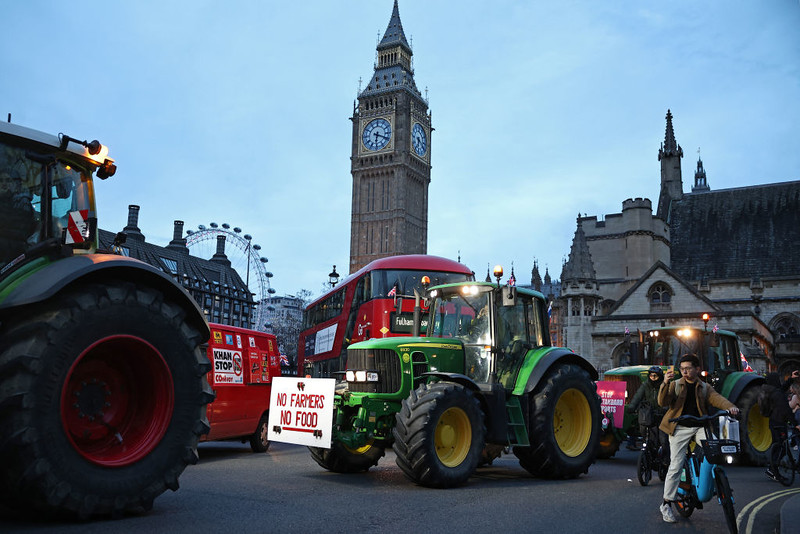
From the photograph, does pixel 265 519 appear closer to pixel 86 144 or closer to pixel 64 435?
pixel 64 435

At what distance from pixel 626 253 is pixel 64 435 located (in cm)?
4322

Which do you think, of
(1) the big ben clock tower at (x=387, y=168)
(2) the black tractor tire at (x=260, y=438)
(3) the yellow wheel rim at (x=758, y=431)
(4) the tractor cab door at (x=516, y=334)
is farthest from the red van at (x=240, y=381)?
(1) the big ben clock tower at (x=387, y=168)

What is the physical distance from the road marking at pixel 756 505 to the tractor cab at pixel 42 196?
6.11 meters

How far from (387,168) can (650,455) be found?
9104cm

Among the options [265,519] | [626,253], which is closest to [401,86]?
[626,253]

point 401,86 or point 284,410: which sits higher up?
point 401,86

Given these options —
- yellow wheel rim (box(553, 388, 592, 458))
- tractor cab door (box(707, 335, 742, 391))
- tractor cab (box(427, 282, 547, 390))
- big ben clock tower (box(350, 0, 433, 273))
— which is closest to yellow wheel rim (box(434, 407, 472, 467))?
tractor cab (box(427, 282, 547, 390))

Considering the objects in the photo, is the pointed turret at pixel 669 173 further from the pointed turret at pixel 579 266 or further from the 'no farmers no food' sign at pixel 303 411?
the 'no farmers no food' sign at pixel 303 411

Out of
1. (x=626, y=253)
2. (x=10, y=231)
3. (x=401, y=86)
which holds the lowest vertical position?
(x=10, y=231)

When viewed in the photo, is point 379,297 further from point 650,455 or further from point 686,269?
point 686,269

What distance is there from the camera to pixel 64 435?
14.6 feet

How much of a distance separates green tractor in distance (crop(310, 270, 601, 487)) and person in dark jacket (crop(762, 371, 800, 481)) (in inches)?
112

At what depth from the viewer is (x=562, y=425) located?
9.66 m

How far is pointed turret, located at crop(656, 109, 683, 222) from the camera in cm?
4888
